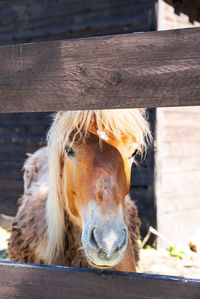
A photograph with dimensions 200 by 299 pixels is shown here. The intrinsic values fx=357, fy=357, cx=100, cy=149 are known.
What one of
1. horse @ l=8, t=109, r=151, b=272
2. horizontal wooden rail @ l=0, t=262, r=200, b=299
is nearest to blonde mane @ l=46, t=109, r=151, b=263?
horse @ l=8, t=109, r=151, b=272

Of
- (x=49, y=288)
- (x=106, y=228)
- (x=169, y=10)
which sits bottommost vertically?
(x=49, y=288)

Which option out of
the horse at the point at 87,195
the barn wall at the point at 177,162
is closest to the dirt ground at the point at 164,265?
the barn wall at the point at 177,162

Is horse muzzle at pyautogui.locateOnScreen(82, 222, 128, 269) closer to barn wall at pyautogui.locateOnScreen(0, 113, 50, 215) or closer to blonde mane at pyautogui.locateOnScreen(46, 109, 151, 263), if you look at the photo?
blonde mane at pyautogui.locateOnScreen(46, 109, 151, 263)

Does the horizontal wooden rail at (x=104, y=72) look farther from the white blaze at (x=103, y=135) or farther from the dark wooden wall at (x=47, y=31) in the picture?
the dark wooden wall at (x=47, y=31)

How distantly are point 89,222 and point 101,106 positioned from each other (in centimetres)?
62

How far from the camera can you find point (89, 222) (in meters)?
1.62

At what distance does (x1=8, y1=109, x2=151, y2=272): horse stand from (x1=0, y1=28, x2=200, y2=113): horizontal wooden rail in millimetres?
549

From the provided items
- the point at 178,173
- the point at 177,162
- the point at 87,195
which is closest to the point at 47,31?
the point at 177,162

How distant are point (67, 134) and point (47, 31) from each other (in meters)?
4.13

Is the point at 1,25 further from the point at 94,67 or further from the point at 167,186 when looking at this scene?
the point at 94,67

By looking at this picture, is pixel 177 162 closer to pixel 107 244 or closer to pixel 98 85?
pixel 107 244

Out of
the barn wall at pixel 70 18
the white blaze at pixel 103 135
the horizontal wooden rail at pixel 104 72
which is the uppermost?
the barn wall at pixel 70 18

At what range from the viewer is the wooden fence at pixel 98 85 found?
116 centimetres

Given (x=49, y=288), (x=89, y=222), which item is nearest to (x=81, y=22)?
(x=89, y=222)
